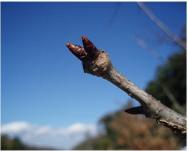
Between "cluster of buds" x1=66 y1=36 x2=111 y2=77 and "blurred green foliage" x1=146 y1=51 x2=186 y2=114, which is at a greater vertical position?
"blurred green foliage" x1=146 y1=51 x2=186 y2=114

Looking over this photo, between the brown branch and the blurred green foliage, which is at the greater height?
the blurred green foliage

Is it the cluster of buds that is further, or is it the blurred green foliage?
the blurred green foliage

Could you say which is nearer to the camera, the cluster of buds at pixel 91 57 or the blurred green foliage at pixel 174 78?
the cluster of buds at pixel 91 57

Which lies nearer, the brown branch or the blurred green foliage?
the brown branch

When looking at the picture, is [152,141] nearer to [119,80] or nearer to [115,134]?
[115,134]

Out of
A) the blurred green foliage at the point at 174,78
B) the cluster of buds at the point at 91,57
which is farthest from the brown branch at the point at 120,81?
the blurred green foliage at the point at 174,78

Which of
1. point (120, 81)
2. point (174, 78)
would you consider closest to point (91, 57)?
point (120, 81)

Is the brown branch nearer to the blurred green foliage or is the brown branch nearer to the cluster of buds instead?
the cluster of buds

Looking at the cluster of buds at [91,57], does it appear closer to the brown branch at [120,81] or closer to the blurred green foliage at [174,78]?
the brown branch at [120,81]

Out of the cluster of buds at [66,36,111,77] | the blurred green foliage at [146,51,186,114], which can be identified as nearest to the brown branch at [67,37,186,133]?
the cluster of buds at [66,36,111,77]

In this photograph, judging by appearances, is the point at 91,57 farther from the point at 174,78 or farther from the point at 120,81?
the point at 174,78
